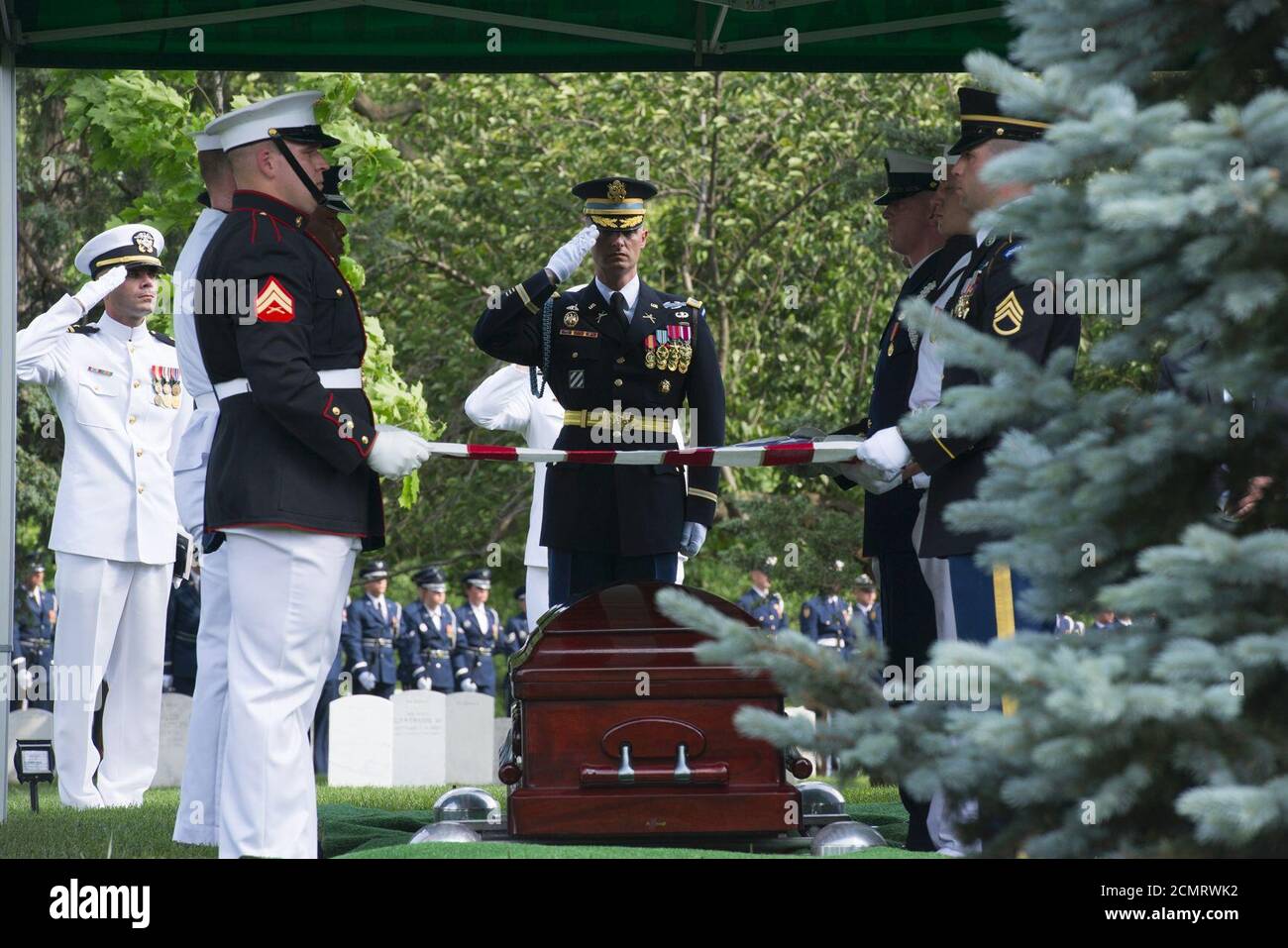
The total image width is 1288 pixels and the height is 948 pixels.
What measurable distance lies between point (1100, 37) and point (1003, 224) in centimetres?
37

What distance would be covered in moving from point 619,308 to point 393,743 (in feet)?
18.8

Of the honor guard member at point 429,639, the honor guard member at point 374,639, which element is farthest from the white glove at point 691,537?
the honor guard member at point 429,639

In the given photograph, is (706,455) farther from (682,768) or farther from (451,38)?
(451,38)

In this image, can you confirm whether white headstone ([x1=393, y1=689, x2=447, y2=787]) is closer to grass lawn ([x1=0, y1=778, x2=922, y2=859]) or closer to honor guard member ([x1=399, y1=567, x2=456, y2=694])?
grass lawn ([x1=0, y1=778, x2=922, y2=859])

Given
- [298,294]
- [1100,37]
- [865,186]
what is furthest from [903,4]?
[865,186]

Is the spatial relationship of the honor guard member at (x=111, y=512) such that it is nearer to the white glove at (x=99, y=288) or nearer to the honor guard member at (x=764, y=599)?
the white glove at (x=99, y=288)

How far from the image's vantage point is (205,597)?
22.0ft

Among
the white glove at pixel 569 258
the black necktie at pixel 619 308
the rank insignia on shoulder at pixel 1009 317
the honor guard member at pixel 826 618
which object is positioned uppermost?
the white glove at pixel 569 258

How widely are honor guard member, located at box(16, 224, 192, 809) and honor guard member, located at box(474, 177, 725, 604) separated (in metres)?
2.54

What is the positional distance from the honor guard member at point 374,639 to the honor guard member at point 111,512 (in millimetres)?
7371

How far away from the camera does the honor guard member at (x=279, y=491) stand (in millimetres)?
5094

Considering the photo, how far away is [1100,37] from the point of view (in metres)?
3.20

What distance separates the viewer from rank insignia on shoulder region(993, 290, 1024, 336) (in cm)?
504

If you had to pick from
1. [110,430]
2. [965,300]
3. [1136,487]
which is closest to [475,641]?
[110,430]
